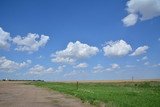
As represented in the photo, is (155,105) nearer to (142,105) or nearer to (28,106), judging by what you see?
(142,105)

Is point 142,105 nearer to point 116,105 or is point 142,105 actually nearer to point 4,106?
point 116,105

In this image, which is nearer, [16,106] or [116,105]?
[116,105]

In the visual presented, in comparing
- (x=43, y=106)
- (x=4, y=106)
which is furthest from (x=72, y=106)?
(x=4, y=106)

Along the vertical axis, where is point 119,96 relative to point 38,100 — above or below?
above

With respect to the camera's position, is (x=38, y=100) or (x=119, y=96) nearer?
(x=38, y=100)

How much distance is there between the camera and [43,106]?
2080 centimetres

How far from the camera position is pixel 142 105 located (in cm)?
1942

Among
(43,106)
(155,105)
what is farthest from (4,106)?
(155,105)

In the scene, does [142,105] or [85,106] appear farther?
[85,106]

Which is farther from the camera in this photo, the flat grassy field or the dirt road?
the dirt road

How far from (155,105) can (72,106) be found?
624 cm

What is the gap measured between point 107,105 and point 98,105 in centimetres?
161

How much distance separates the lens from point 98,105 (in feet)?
69.2

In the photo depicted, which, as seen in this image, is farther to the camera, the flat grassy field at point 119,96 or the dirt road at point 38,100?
the dirt road at point 38,100
